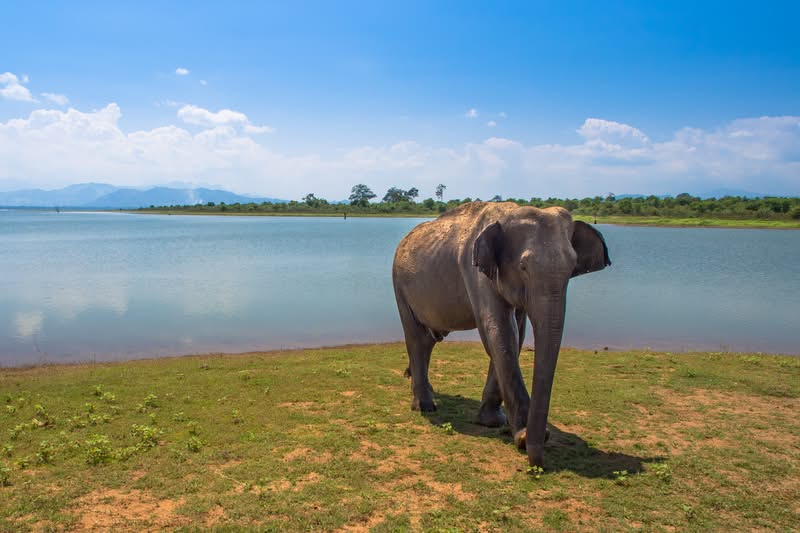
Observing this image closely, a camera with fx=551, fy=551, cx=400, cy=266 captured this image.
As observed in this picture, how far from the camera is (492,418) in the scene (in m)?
8.06

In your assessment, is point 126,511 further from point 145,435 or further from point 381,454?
point 381,454

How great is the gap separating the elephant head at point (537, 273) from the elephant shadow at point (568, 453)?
439mm

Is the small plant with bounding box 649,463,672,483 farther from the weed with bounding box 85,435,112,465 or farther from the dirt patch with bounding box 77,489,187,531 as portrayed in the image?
the weed with bounding box 85,435,112,465

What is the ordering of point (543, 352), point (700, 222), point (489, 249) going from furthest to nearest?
point (700, 222), point (489, 249), point (543, 352)

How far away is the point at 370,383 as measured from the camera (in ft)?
34.8

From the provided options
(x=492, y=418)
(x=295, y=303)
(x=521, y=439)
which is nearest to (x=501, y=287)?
(x=521, y=439)

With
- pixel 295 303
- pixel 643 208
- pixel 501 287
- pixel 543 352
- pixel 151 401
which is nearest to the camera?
pixel 543 352

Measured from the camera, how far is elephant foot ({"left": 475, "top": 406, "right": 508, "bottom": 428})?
8031 millimetres

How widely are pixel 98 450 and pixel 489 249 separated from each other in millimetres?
5386

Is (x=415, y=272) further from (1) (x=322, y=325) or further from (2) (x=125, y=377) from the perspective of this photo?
(1) (x=322, y=325)

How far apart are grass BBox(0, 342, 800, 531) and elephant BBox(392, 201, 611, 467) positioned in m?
0.60

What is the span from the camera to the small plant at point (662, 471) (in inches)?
243

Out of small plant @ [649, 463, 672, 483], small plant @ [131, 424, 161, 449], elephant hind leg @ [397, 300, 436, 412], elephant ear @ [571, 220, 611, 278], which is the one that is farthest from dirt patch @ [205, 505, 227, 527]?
elephant ear @ [571, 220, 611, 278]

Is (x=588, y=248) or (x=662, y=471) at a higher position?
(x=588, y=248)
